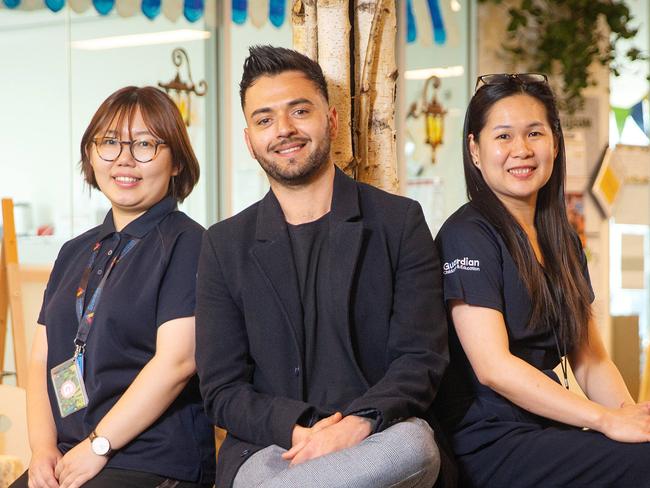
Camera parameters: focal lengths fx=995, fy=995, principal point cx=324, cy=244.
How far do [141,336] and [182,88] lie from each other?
2.53 meters

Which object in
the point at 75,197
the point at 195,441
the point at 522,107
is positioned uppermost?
the point at 522,107

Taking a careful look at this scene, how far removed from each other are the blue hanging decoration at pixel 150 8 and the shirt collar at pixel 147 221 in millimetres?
2242

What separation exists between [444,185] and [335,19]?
3273 millimetres

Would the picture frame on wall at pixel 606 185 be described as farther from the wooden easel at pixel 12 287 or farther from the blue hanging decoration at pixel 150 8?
the wooden easel at pixel 12 287

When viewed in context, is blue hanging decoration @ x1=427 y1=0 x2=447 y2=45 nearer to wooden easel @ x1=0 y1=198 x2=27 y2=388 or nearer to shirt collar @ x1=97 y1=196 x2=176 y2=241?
wooden easel @ x1=0 y1=198 x2=27 y2=388

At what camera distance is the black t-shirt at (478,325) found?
2289 mm

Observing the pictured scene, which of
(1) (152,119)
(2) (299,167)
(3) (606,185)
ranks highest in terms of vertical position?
(1) (152,119)

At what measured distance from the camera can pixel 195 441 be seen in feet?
7.72

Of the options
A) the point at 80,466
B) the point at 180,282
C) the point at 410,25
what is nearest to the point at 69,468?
the point at 80,466

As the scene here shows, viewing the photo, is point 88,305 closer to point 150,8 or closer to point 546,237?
point 546,237

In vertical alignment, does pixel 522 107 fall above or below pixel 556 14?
below

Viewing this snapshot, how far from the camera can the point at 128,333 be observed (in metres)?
2.32

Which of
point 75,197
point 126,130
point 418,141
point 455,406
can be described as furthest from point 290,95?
point 418,141

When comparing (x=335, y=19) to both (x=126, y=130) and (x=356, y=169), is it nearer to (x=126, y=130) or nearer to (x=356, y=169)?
(x=356, y=169)
